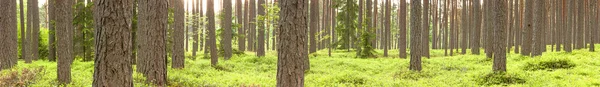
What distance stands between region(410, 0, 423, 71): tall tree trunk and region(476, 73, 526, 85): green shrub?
112 inches

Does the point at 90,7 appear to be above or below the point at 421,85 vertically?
above

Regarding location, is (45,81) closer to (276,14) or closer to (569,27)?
(276,14)

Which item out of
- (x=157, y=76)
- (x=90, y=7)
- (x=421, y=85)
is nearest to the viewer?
(x=157, y=76)

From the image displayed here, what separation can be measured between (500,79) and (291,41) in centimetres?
747

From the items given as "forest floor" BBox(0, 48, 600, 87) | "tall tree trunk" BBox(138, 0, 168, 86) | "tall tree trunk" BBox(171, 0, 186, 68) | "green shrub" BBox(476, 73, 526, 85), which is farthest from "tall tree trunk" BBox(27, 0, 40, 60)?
"green shrub" BBox(476, 73, 526, 85)

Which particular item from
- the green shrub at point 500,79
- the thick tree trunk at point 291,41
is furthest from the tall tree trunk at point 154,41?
the green shrub at point 500,79

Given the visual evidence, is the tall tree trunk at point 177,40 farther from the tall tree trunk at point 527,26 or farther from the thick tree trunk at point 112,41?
the tall tree trunk at point 527,26

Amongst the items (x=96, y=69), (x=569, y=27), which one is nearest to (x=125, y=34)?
(x=96, y=69)

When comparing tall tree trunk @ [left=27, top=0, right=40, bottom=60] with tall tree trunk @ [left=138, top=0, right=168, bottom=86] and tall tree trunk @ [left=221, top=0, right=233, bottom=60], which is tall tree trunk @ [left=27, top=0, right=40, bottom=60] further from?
tall tree trunk @ [left=138, top=0, right=168, bottom=86]

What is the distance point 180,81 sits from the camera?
11.2 metres

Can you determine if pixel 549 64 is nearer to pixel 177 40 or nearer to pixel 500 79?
pixel 500 79

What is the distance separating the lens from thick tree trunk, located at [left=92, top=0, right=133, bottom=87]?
228 inches

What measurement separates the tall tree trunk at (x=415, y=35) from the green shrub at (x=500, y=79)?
9.31ft

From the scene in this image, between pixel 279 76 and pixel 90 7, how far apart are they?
458 inches
